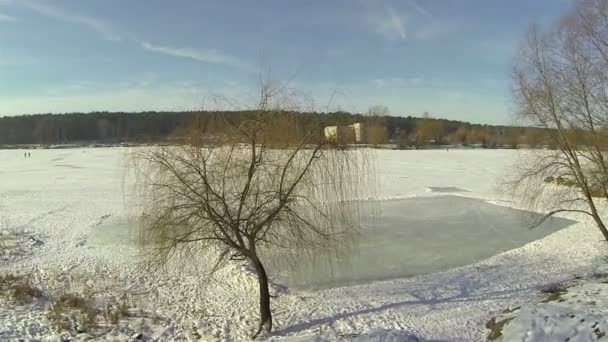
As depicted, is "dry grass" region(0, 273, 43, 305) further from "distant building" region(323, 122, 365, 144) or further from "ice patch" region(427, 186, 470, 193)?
"ice patch" region(427, 186, 470, 193)

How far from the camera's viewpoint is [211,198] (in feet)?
24.6

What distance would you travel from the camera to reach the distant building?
776cm

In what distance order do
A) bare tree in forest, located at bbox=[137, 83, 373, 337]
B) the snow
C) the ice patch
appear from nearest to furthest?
1. the snow
2. bare tree in forest, located at bbox=[137, 83, 373, 337]
3. the ice patch

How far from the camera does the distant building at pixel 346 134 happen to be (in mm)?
7758

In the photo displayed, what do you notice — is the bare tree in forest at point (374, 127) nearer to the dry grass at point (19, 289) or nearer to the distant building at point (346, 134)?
the distant building at point (346, 134)

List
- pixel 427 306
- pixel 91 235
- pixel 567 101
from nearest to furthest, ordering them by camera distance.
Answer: pixel 427 306 < pixel 567 101 < pixel 91 235

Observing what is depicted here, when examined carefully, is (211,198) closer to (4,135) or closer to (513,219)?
(513,219)

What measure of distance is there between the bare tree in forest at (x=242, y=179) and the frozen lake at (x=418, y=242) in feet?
10.1

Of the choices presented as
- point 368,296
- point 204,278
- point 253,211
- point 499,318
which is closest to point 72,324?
point 204,278

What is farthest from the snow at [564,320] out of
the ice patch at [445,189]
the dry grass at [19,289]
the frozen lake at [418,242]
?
the ice patch at [445,189]

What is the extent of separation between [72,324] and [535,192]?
43.4 ft

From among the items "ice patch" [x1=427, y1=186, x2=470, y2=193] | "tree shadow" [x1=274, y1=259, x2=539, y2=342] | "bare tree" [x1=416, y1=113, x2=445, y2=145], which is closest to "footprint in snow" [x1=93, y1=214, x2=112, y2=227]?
"tree shadow" [x1=274, y1=259, x2=539, y2=342]

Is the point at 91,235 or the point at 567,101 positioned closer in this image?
the point at 567,101

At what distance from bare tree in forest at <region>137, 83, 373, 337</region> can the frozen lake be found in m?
3.08
